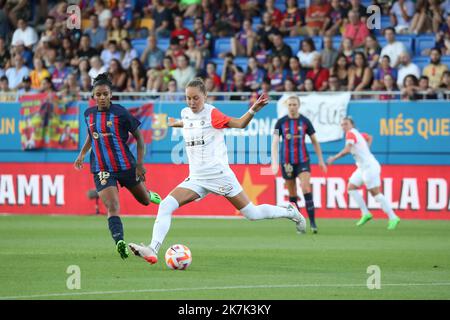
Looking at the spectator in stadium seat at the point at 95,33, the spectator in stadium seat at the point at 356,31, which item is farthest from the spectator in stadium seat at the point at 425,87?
the spectator in stadium seat at the point at 95,33

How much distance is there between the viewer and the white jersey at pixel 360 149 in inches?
828

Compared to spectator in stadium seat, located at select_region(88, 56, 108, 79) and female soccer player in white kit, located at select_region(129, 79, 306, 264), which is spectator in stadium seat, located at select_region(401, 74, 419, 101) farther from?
female soccer player in white kit, located at select_region(129, 79, 306, 264)

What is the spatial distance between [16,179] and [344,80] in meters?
8.56

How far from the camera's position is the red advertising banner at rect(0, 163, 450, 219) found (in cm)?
2331

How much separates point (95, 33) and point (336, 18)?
683 centimetres

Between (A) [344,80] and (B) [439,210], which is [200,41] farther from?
(B) [439,210]

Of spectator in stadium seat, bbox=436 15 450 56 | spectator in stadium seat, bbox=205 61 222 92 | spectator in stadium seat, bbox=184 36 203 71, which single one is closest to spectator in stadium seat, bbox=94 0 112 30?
spectator in stadium seat, bbox=184 36 203 71

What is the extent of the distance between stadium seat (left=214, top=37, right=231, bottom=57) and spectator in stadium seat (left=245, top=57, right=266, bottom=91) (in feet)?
5.92

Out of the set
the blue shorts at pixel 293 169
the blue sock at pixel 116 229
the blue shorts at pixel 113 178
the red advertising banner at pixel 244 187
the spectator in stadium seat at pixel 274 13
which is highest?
the spectator in stadium seat at pixel 274 13

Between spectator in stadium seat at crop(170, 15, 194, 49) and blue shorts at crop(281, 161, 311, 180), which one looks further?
spectator in stadium seat at crop(170, 15, 194, 49)

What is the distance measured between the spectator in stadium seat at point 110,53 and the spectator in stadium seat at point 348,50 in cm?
621

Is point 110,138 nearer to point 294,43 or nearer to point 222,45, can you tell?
point 294,43

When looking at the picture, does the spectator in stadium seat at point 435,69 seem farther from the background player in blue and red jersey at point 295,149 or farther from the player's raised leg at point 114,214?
the player's raised leg at point 114,214

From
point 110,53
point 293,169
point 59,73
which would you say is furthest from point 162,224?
point 59,73
